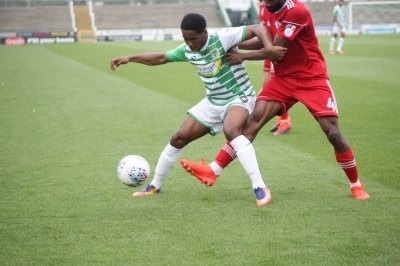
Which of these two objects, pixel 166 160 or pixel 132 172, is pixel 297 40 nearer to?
pixel 166 160

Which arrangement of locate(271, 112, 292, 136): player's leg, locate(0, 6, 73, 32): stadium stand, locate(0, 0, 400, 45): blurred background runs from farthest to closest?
locate(0, 6, 73, 32): stadium stand, locate(0, 0, 400, 45): blurred background, locate(271, 112, 292, 136): player's leg

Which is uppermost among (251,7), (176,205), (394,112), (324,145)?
(176,205)

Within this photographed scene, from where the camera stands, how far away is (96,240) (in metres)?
5.70

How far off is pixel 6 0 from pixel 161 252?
68.3 metres

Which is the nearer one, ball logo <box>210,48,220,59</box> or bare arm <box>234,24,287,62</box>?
bare arm <box>234,24,287,62</box>

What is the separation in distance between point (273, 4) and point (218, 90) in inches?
43.9

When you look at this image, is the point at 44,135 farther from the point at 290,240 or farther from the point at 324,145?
the point at 290,240

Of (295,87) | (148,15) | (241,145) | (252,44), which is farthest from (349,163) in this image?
(148,15)

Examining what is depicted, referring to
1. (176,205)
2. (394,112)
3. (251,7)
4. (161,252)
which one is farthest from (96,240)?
(251,7)

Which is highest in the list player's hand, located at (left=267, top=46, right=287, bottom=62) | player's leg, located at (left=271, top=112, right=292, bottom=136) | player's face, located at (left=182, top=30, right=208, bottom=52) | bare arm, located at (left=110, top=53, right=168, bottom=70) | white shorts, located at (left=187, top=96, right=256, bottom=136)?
player's face, located at (left=182, top=30, right=208, bottom=52)

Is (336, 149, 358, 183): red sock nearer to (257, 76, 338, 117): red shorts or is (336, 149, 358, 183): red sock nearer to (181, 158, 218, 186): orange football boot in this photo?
(257, 76, 338, 117): red shorts

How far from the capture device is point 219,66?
7.07 metres

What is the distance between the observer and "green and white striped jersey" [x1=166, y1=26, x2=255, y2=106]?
22.9 feet

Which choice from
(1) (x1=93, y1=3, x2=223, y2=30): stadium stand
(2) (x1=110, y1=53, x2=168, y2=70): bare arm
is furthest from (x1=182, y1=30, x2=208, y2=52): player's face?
(1) (x1=93, y1=3, x2=223, y2=30): stadium stand
